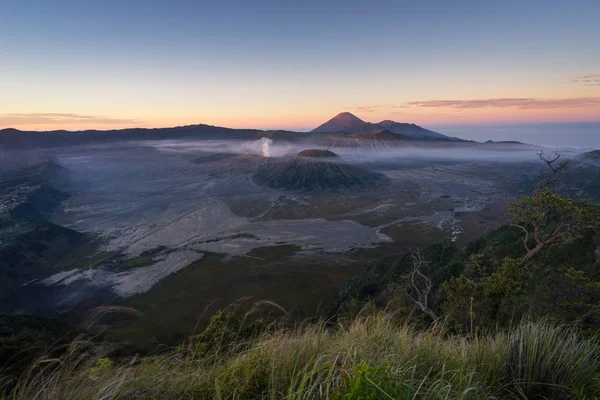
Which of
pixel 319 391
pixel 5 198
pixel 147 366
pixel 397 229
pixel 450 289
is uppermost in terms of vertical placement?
pixel 319 391

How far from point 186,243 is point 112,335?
30745 mm

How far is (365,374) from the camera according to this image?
1.62 metres

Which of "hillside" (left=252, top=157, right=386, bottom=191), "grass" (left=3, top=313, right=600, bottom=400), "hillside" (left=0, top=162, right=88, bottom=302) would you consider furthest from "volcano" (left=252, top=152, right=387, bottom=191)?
"grass" (left=3, top=313, right=600, bottom=400)

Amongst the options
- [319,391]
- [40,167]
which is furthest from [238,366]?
[40,167]

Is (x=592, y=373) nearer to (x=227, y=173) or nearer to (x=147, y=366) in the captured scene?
(x=147, y=366)

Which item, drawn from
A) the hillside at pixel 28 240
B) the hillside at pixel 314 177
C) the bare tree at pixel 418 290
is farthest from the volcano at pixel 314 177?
the bare tree at pixel 418 290

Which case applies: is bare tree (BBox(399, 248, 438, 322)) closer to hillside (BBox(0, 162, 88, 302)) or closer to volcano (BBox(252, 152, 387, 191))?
hillside (BBox(0, 162, 88, 302))

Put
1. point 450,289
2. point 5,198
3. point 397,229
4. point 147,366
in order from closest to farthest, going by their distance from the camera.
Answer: point 147,366 < point 450,289 < point 397,229 < point 5,198

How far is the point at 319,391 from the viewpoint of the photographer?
1.68m

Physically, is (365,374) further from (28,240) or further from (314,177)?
(314,177)

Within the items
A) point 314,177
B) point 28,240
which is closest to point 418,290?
point 28,240

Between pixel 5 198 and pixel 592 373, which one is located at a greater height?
pixel 592 373

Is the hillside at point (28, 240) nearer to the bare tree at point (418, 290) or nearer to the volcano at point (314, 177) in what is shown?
the bare tree at point (418, 290)

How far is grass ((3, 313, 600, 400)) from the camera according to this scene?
175 cm
